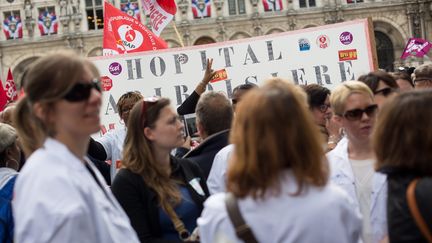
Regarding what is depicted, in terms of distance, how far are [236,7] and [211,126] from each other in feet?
101

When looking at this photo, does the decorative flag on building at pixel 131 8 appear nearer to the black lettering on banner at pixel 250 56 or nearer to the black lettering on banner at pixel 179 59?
the black lettering on banner at pixel 179 59

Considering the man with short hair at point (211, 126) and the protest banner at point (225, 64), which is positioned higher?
the protest banner at point (225, 64)

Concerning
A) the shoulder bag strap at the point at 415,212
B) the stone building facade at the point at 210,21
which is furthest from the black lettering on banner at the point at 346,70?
the stone building facade at the point at 210,21

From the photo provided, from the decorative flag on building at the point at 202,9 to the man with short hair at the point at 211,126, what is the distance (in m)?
30.4

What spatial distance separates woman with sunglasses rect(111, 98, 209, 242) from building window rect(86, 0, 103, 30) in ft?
105

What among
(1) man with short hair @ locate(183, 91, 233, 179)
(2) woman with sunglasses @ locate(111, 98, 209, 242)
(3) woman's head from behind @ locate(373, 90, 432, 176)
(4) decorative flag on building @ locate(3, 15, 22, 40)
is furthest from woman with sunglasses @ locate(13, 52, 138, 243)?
(4) decorative flag on building @ locate(3, 15, 22, 40)

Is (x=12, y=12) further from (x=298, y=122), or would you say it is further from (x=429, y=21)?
(x=298, y=122)

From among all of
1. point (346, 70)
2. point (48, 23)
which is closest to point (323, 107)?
point (346, 70)

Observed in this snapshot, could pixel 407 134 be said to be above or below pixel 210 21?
below

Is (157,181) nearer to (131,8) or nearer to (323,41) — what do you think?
(323,41)

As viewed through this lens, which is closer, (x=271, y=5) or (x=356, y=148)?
(x=356, y=148)

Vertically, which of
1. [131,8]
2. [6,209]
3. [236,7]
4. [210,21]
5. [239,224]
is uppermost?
[131,8]

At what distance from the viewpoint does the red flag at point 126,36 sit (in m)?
10.9

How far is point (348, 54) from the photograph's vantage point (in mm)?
9164
